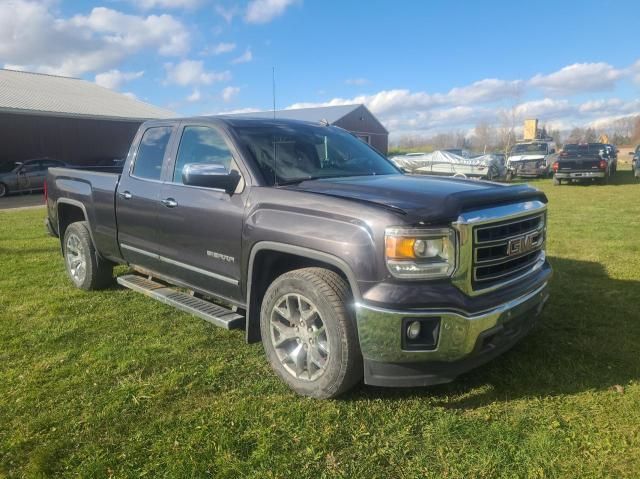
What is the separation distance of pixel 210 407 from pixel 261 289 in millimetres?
887

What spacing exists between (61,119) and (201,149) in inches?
1035

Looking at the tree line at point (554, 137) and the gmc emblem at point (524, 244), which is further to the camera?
the tree line at point (554, 137)

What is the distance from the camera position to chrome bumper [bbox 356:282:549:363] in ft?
8.80

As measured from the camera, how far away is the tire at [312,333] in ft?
9.52

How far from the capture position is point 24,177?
19.9 m

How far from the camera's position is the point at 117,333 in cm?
432

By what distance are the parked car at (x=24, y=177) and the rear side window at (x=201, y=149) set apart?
59.5 ft

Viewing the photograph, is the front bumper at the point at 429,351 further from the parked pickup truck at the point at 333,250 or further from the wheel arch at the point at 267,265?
the wheel arch at the point at 267,265

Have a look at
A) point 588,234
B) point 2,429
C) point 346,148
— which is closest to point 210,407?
point 2,429

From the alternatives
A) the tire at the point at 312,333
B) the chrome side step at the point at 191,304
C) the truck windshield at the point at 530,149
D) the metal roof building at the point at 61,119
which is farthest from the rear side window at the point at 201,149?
the truck windshield at the point at 530,149

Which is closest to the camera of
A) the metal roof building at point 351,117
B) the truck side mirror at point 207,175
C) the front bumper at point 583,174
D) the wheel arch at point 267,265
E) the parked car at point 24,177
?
the wheel arch at point 267,265

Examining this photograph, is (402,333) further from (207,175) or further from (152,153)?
(152,153)

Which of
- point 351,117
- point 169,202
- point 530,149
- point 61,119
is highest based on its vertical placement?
point 351,117

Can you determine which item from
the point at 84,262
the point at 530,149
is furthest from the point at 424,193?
the point at 530,149
